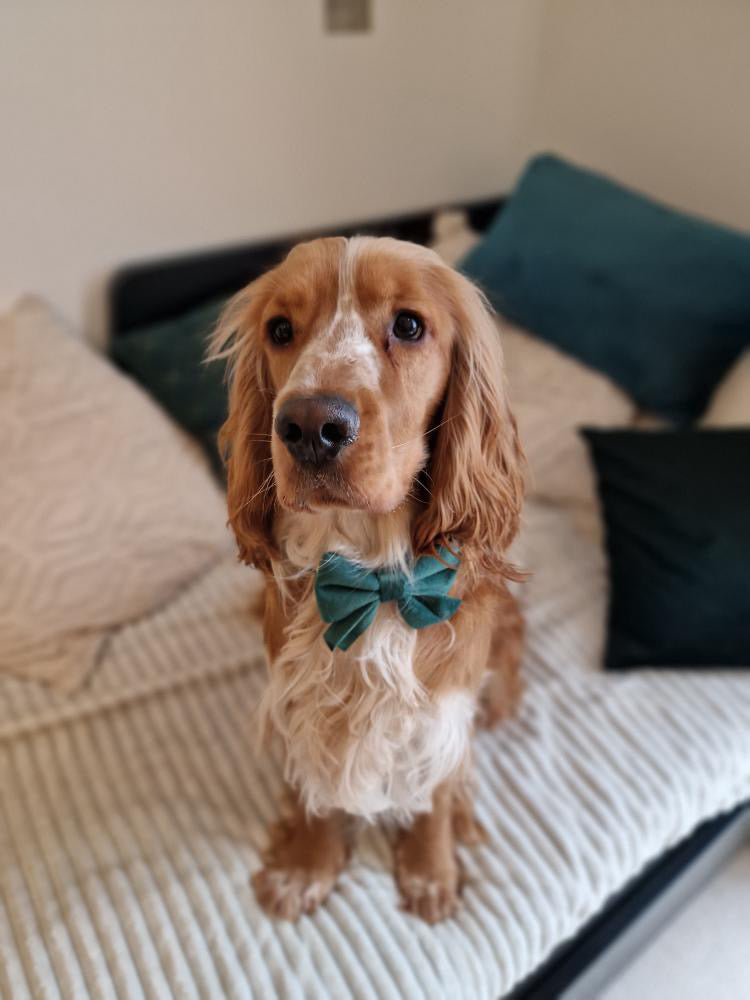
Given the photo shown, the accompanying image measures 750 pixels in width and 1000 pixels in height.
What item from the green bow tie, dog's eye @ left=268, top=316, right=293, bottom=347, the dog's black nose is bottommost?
the green bow tie

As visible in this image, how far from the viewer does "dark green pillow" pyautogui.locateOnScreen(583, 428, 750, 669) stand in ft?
4.52

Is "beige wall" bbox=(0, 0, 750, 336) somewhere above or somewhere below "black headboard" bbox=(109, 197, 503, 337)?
above

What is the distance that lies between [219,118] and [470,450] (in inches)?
52.8

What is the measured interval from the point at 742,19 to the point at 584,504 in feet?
3.83

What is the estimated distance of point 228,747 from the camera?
4.55 feet

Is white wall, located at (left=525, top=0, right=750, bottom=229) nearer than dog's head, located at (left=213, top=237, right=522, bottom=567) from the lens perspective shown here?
No

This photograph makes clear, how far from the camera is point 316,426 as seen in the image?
0.79m

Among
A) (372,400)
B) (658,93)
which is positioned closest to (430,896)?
(372,400)

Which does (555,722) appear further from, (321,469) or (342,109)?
(342,109)

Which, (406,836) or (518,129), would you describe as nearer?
(406,836)

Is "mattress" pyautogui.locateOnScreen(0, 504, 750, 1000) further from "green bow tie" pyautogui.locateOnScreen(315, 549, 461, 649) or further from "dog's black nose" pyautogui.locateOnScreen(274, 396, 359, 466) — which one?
"dog's black nose" pyautogui.locateOnScreen(274, 396, 359, 466)

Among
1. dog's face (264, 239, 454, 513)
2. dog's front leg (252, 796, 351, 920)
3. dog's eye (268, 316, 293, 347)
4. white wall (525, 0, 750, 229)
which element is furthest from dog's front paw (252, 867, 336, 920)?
white wall (525, 0, 750, 229)

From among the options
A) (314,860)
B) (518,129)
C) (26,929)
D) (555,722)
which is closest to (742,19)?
(518,129)

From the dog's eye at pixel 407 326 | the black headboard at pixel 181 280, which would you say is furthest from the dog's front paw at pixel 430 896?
the black headboard at pixel 181 280
